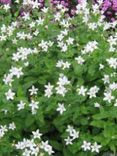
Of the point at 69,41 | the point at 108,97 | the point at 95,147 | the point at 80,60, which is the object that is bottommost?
the point at 95,147

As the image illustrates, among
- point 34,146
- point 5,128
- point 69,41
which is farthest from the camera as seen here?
point 69,41

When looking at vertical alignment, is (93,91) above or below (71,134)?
above

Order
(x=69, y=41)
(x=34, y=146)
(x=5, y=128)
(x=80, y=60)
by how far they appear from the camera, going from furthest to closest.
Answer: (x=69, y=41)
(x=80, y=60)
(x=5, y=128)
(x=34, y=146)

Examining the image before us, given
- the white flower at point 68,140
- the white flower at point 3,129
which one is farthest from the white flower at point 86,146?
the white flower at point 3,129

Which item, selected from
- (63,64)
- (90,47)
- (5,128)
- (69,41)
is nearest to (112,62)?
(90,47)

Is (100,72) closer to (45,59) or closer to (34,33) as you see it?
(45,59)

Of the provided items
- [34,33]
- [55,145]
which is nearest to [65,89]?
[55,145]

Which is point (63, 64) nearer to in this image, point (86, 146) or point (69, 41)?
point (69, 41)

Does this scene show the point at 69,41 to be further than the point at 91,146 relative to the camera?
Yes

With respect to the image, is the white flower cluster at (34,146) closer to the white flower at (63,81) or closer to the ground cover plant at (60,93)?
the ground cover plant at (60,93)
